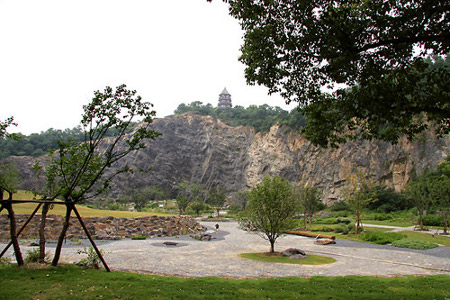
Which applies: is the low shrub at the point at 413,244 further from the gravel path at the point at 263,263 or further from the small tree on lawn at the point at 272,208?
the small tree on lawn at the point at 272,208

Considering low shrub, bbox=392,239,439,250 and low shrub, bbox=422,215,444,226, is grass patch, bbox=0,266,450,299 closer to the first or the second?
low shrub, bbox=392,239,439,250

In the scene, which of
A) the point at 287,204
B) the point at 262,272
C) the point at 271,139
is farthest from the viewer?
the point at 271,139

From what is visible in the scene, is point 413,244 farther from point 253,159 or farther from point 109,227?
point 253,159

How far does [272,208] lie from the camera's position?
18797 mm

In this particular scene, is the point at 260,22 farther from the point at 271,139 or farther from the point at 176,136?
the point at 176,136

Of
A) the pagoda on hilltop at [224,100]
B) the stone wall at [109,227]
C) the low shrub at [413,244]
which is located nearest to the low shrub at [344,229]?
the low shrub at [413,244]

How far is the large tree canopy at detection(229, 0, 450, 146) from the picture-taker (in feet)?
24.9

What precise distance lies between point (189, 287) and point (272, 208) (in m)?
10.3

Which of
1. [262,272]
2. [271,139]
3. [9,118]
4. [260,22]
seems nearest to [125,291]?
[262,272]

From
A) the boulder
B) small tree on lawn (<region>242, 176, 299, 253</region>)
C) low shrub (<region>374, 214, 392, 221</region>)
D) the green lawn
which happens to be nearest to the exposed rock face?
low shrub (<region>374, 214, 392, 221</region>)

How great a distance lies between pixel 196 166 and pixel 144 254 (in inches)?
3299

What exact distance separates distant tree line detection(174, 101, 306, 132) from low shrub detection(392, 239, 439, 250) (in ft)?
189

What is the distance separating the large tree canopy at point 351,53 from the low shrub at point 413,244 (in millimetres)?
15338

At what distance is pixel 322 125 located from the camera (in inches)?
379
